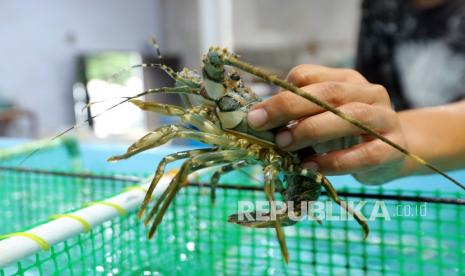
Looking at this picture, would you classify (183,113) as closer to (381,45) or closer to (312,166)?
(312,166)

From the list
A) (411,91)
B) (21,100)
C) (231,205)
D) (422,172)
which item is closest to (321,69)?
(422,172)

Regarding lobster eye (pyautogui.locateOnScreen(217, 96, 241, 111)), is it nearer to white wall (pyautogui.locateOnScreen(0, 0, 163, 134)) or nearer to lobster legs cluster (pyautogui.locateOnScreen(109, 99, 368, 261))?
lobster legs cluster (pyautogui.locateOnScreen(109, 99, 368, 261))

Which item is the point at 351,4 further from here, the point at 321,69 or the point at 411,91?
the point at 321,69

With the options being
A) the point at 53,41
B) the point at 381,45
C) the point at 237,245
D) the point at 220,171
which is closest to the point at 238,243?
the point at 237,245

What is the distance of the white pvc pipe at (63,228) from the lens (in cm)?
57

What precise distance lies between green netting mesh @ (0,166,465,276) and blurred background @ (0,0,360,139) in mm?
1207

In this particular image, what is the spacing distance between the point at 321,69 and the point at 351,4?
2.55 meters

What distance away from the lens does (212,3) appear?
205cm

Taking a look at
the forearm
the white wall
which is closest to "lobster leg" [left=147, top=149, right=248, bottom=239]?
the forearm

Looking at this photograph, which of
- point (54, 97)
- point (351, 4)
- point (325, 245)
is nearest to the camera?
point (325, 245)

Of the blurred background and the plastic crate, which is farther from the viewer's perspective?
the blurred background

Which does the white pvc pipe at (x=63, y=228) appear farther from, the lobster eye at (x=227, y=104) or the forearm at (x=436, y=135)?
the forearm at (x=436, y=135)

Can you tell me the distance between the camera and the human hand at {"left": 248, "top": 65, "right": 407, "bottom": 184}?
55 cm

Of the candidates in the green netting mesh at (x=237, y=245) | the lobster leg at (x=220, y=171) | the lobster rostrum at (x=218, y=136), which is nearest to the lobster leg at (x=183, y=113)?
the lobster rostrum at (x=218, y=136)
